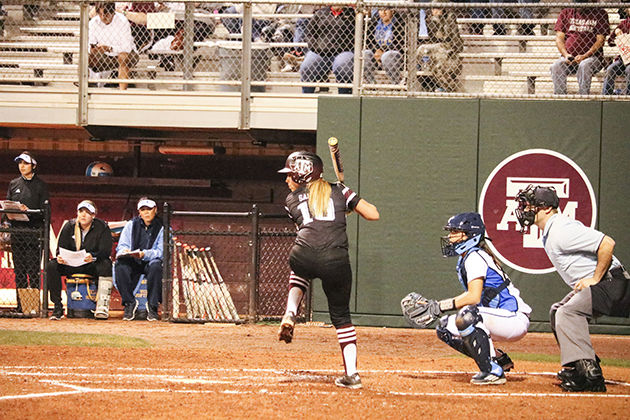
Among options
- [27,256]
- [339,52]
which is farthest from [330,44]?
[27,256]

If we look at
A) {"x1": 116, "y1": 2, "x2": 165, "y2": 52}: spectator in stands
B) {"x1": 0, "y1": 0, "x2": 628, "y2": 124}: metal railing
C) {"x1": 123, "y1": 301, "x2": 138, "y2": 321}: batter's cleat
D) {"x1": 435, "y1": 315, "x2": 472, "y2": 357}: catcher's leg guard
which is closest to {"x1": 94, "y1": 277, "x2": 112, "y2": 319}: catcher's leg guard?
{"x1": 123, "y1": 301, "x2": 138, "y2": 321}: batter's cleat

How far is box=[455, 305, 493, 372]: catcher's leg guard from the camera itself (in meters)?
7.64

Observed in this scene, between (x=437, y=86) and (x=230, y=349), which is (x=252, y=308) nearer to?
(x=230, y=349)

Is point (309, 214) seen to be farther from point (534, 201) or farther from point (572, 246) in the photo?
point (572, 246)

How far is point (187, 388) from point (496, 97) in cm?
760

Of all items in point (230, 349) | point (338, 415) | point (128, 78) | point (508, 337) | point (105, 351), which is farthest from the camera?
point (128, 78)

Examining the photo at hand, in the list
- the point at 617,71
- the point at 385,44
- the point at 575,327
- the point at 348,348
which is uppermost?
the point at 385,44

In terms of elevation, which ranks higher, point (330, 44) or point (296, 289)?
→ point (330, 44)

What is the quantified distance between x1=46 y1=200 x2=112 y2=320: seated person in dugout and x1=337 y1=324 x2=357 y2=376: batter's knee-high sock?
22.7ft

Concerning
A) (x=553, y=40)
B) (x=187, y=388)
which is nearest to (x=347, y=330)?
(x=187, y=388)

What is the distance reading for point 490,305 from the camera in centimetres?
807

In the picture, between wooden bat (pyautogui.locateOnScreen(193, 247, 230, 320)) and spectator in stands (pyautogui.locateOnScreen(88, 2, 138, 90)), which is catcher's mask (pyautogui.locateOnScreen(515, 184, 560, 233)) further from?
spectator in stands (pyautogui.locateOnScreen(88, 2, 138, 90))

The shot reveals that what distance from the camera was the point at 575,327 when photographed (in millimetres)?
7645

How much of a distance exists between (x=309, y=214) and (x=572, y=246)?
7.14 feet
